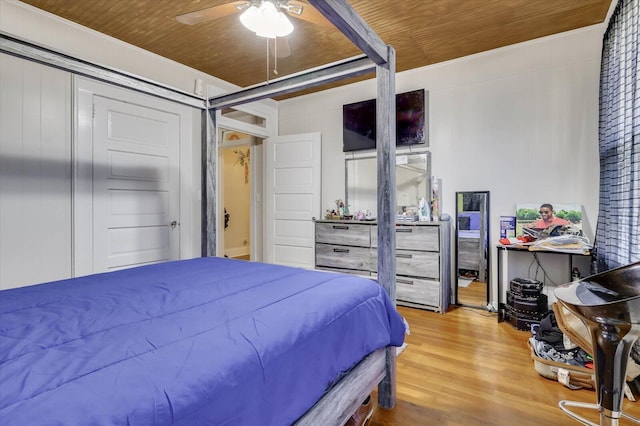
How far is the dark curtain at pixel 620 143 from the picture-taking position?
196 cm

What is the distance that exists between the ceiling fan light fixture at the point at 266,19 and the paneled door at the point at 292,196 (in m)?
2.31

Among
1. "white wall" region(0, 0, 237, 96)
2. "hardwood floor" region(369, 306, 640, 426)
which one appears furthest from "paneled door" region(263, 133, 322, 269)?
"hardwood floor" region(369, 306, 640, 426)

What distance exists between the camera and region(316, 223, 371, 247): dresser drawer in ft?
12.9

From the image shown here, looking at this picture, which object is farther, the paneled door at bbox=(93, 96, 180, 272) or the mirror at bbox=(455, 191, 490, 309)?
the mirror at bbox=(455, 191, 490, 309)

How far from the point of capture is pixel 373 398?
6.47 ft

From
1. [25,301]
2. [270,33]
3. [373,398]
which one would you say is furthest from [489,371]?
[270,33]

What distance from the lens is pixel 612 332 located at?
131 cm

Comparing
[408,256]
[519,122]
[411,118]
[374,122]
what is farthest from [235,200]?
[519,122]

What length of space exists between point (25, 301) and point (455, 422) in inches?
80.4

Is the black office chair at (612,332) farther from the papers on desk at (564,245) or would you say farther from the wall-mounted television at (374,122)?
the wall-mounted television at (374,122)

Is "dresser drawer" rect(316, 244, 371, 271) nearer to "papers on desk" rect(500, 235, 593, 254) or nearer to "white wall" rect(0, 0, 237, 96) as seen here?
"papers on desk" rect(500, 235, 593, 254)

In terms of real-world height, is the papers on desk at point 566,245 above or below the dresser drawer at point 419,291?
above

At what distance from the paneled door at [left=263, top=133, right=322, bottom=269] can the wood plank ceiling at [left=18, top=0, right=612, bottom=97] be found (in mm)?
1219

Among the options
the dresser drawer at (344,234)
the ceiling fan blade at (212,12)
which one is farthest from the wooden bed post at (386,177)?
the dresser drawer at (344,234)
